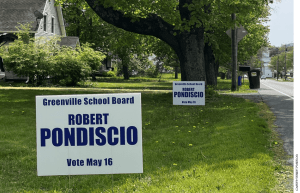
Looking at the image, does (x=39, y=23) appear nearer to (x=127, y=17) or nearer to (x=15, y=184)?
(x=127, y=17)

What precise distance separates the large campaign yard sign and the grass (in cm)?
43

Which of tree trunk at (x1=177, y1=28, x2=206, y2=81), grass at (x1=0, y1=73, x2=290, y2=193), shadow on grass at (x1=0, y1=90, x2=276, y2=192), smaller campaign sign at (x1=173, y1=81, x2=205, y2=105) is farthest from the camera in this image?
tree trunk at (x1=177, y1=28, x2=206, y2=81)

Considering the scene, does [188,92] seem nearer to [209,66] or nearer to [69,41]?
[209,66]

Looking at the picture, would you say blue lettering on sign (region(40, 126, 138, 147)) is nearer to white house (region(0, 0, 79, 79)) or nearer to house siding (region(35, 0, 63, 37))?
white house (region(0, 0, 79, 79))

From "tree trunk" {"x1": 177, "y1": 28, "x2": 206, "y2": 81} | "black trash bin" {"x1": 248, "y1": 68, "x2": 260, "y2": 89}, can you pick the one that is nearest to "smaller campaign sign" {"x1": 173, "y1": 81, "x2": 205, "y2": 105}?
"tree trunk" {"x1": 177, "y1": 28, "x2": 206, "y2": 81}

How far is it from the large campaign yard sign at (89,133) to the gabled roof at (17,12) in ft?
107

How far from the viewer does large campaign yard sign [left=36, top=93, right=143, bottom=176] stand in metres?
4.69

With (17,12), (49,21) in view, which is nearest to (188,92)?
(17,12)

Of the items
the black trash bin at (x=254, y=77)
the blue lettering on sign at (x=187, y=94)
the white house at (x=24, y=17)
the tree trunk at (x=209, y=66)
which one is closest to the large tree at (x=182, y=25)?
the blue lettering on sign at (x=187, y=94)

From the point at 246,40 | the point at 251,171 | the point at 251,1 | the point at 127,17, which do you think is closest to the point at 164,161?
the point at 251,171

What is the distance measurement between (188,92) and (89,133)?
320 inches

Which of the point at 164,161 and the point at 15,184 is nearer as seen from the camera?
the point at 15,184

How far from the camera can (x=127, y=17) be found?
1688 cm

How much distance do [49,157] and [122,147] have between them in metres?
0.86
